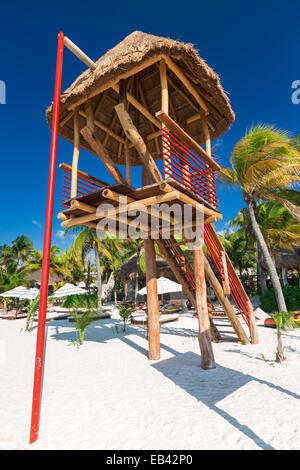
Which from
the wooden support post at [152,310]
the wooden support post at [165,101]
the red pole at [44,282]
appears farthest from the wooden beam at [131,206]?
the wooden support post at [152,310]

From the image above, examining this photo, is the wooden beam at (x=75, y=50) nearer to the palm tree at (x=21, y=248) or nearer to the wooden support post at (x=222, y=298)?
the wooden support post at (x=222, y=298)

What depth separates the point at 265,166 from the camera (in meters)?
11.8

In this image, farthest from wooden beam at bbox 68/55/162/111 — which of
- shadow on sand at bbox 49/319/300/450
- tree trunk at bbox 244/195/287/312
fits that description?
tree trunk at bbox 244/195/287/312

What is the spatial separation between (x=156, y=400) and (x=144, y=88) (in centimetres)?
832

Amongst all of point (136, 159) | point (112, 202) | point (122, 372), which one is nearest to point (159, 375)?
point (122, 372)

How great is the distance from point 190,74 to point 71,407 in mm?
7789

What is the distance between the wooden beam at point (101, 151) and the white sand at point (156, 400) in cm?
493

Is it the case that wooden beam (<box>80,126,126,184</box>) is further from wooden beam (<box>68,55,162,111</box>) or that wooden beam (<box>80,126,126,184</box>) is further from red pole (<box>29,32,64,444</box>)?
red pole (<box>29,32,64,444</box>)

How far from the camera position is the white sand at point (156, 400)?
3545mm

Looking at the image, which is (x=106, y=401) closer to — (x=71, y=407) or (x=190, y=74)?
(x=71, y=407)

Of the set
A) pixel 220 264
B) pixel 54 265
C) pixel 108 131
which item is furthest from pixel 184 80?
pixel 54 265

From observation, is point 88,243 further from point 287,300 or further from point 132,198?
point 132,198

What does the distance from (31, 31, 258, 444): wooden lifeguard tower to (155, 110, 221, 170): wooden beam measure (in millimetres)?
21

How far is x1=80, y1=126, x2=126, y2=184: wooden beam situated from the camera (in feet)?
20.5
